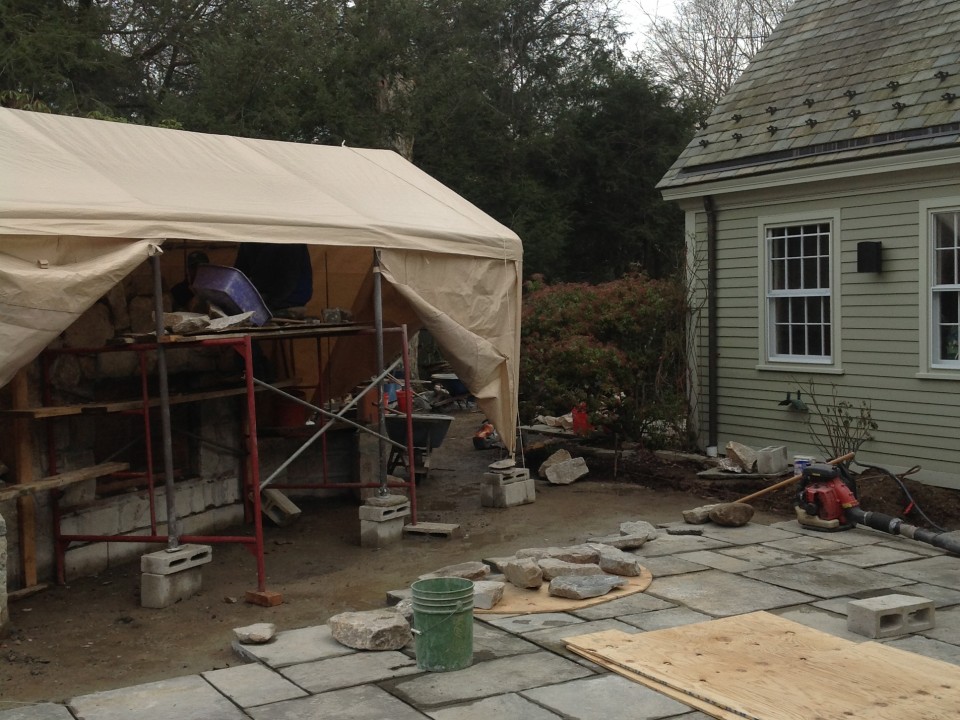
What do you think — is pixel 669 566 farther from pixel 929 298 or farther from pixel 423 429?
pixel 423 429

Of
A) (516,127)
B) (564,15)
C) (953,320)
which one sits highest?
(564,15)

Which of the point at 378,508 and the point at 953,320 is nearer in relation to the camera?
the point at 378,508

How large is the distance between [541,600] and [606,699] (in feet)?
5.77

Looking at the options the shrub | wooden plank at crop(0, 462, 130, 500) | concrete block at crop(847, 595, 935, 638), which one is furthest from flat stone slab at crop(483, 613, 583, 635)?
the shrub

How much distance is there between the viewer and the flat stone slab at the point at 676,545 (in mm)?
8055

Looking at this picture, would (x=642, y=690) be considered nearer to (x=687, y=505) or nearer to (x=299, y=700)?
(x=299, y=700)

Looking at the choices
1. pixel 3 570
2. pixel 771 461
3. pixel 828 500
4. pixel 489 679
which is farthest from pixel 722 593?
pixel 3 570

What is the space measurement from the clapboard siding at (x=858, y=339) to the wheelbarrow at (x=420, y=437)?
11.2 ft

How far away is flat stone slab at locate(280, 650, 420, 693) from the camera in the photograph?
5.29 metres

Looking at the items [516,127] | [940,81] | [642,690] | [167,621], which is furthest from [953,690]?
[516,127]

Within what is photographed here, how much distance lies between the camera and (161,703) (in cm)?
511

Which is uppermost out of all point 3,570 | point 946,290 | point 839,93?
point 839,93

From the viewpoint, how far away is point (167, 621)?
6.77 meters

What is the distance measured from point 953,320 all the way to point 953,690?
5850 millimetres
